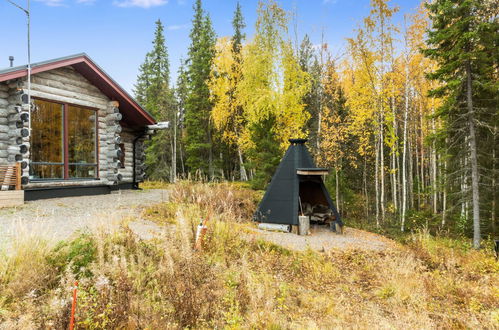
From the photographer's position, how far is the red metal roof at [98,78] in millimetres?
8461

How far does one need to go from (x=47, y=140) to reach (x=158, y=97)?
54.6 ft

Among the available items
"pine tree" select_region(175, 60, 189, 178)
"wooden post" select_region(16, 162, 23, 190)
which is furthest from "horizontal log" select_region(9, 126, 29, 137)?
"pine tree" select_region(175, 60, 189, 178)

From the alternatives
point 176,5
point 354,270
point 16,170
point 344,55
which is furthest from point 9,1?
point 344,55

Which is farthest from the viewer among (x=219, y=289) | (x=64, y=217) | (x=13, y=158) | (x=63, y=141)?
(x=63, y=141)

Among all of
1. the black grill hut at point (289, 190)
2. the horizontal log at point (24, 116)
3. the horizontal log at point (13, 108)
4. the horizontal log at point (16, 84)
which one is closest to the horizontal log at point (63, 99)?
the horizontal log at point (16, 84)

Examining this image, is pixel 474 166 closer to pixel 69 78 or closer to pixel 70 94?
pixel 70 94

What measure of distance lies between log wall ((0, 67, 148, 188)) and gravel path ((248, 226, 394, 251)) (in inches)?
278

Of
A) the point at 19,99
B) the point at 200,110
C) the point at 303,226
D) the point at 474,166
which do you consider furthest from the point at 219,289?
the point at 200,110

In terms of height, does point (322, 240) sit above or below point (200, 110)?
below

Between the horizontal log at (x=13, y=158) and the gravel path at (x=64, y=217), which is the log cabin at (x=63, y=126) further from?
the gravel path at (x=64, y=217)

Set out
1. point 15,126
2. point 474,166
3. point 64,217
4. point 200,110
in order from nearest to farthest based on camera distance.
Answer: point 64,217, point 474,166, point 15,126, point 200,110

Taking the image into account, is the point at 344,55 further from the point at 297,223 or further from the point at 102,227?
the point at 102,227

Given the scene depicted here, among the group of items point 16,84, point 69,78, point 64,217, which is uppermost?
point 69,78

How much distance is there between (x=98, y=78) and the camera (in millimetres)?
10898
